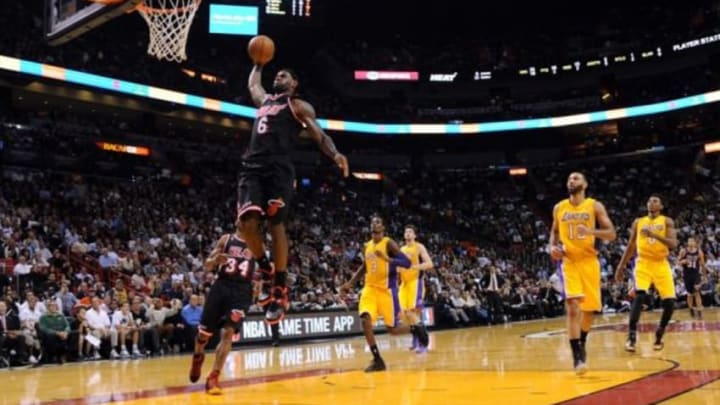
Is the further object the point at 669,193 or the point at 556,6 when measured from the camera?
the point at 556,6

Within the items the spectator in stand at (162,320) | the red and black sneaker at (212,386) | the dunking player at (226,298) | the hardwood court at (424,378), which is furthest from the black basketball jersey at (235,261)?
the spectator in stand at (162,320)

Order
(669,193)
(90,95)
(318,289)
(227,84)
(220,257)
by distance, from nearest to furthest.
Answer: (220,257) → (318,289) → (90,95) → (227,84) → (669,193)

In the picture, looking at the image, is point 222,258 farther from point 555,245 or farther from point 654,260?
point 654,260

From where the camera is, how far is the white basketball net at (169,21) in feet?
39.9

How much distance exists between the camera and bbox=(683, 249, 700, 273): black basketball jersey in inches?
699

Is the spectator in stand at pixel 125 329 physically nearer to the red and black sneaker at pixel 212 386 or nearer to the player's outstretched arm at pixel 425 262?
the player's outstretched arm at pixel 425 262

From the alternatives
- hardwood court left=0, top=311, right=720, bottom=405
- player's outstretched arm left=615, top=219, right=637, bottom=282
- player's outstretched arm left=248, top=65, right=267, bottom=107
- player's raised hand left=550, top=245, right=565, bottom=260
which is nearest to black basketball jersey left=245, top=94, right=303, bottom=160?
player's outstretched arm left=248, top=65, right=267, bottom=107

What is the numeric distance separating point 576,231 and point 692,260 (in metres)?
11.3

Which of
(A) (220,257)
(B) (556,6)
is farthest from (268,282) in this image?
(B) (556,6)

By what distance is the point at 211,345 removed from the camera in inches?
626

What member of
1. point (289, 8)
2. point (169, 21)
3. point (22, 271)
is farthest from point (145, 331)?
point (289, 8)

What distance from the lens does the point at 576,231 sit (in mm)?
7926

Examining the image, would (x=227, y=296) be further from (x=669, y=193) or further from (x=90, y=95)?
(x=669, y=193)

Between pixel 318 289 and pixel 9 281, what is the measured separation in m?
7.84
